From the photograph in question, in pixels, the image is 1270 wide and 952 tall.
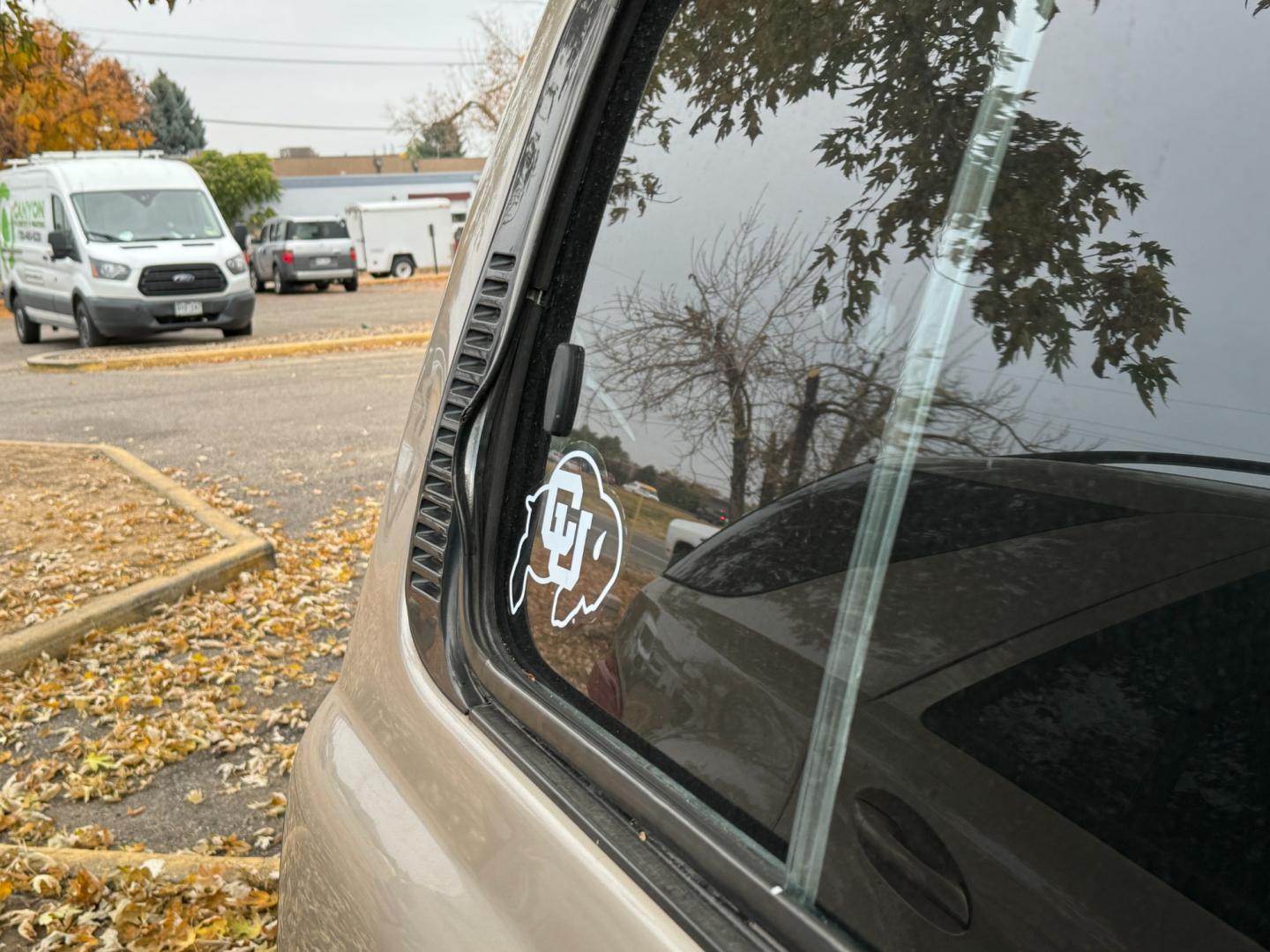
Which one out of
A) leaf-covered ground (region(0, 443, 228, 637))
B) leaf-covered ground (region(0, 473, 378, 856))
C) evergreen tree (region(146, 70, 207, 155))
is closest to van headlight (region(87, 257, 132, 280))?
leaf-covered ground (region(0, 443, 228, 637))

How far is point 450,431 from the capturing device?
1372 mm

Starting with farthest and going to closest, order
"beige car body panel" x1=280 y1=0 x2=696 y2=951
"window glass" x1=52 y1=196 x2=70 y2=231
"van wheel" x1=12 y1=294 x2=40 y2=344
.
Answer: "van wheel" x1=12 y1=294 x2=40 y2=344, "window glass" x1=52 y1=196 x2=70 y2=231, "beige car body panel" x1=280 y1=0 x2=696 y2=951

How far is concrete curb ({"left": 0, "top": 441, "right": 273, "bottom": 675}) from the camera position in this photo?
462 cm

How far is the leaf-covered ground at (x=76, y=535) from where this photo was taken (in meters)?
5.41

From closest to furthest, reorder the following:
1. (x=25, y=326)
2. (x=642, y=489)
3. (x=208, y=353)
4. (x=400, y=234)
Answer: (x=642, y=489), (x=208, y=353), (x=25, y=326), (x=400, y=234)

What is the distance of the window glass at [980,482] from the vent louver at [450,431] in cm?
28

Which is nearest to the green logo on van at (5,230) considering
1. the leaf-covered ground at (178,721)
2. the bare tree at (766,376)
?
the leaf-covered ground at (178,721)

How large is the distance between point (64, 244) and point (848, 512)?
17388 millimetres

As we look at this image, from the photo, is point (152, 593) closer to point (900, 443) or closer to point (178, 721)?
point (178, 721)

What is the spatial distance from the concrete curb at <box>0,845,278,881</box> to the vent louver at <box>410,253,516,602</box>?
7.24 feet

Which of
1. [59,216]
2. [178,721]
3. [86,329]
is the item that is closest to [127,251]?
[86,329]

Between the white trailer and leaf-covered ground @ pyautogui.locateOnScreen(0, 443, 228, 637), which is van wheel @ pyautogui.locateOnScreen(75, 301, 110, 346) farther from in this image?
the white trailer

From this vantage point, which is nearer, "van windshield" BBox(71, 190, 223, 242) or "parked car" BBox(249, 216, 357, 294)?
"van windshield" BBox(71, 190, 223, 242)

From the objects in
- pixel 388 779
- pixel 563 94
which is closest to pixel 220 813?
pixel 388 779
